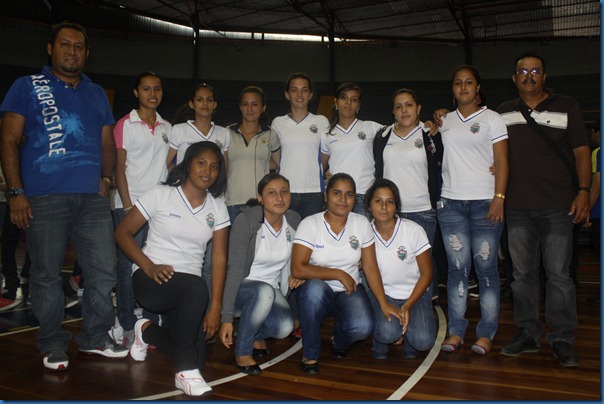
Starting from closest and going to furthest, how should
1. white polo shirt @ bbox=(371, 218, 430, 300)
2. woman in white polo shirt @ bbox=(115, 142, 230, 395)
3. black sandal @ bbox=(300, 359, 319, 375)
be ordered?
woman in white polo shirt @ bbox=(115, 142, 230, 395), black sandal @ bbox=(300, 359, 319, 375), white polo shirt @ bbox=(371, 218, 430, 300)

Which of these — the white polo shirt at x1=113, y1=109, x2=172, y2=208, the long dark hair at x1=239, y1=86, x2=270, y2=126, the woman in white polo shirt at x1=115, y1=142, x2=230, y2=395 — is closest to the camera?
the woman in white polo shirt at x1=115, y1=142, x2=230, y2=395

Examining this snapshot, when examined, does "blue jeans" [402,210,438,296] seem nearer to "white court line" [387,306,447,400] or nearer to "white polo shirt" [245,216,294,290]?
"white court line" [387,306,447,400]

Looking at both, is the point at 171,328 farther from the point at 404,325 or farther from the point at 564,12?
the point at 564,12

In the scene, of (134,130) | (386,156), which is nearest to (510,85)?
(386,156)

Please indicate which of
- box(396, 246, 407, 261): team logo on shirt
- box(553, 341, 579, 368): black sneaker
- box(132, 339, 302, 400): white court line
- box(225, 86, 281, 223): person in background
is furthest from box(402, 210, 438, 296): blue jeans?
box(225, 86, 281, 223): person in background

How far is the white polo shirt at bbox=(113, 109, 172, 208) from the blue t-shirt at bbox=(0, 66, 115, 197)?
436 millimetres

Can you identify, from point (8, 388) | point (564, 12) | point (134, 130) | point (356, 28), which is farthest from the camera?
point (356, 28)

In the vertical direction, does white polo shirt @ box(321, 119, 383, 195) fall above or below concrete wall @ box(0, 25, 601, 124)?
below

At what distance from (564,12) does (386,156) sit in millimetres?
13726

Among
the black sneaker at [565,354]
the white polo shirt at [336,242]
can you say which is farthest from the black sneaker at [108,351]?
the black sneaker at [565,354]

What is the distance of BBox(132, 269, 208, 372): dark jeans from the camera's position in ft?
8.91

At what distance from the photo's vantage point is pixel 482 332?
11.1 feet

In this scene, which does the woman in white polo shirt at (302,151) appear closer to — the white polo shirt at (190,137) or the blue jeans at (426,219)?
the white polo shirt at (190,137)

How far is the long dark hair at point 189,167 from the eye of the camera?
309cm
